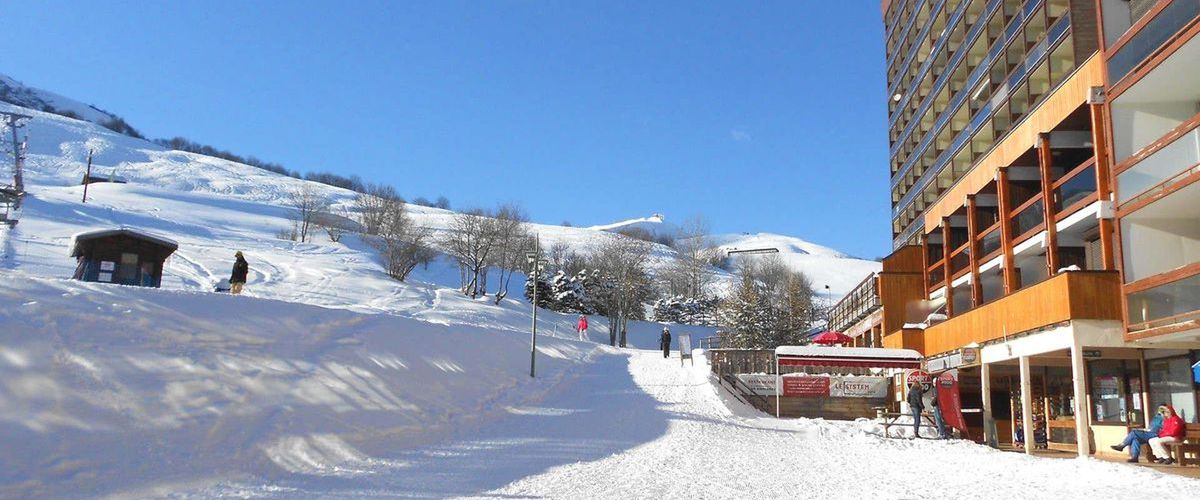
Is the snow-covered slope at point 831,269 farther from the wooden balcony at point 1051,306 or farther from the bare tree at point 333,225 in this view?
the wooden balcony at point 1051,306

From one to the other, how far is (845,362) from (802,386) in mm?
2389

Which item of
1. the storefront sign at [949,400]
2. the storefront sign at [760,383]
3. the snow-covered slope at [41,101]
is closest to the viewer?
the storefront sign at [949,400]

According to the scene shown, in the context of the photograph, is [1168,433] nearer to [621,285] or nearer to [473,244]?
[621,285]

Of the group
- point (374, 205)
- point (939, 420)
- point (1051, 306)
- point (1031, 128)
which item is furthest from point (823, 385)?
point (374, 205)

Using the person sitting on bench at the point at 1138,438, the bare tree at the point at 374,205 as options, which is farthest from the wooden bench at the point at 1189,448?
the bare tree at the point at 374,205

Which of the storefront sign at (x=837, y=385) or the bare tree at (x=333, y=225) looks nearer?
the storefront sign at (x=837, y=385)

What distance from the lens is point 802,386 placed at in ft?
87.5

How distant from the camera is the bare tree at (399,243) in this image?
225ft

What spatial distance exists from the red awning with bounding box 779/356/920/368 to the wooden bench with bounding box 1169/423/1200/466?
31.1ft

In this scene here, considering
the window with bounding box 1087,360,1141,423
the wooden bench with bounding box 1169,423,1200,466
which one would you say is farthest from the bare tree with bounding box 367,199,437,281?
the wooden bench with bounding box 1169,423,1200,466

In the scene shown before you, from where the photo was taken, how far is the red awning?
80.3ft

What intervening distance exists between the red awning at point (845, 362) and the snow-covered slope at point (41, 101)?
600 ft

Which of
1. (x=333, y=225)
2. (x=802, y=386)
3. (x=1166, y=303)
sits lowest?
(x=802, y=386)

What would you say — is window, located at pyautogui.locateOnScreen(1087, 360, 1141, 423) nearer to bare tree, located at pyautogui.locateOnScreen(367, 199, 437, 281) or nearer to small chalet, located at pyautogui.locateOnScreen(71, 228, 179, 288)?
small chalet, located at pyautogui.locateOnScreen(71, 228, 179, 288)
